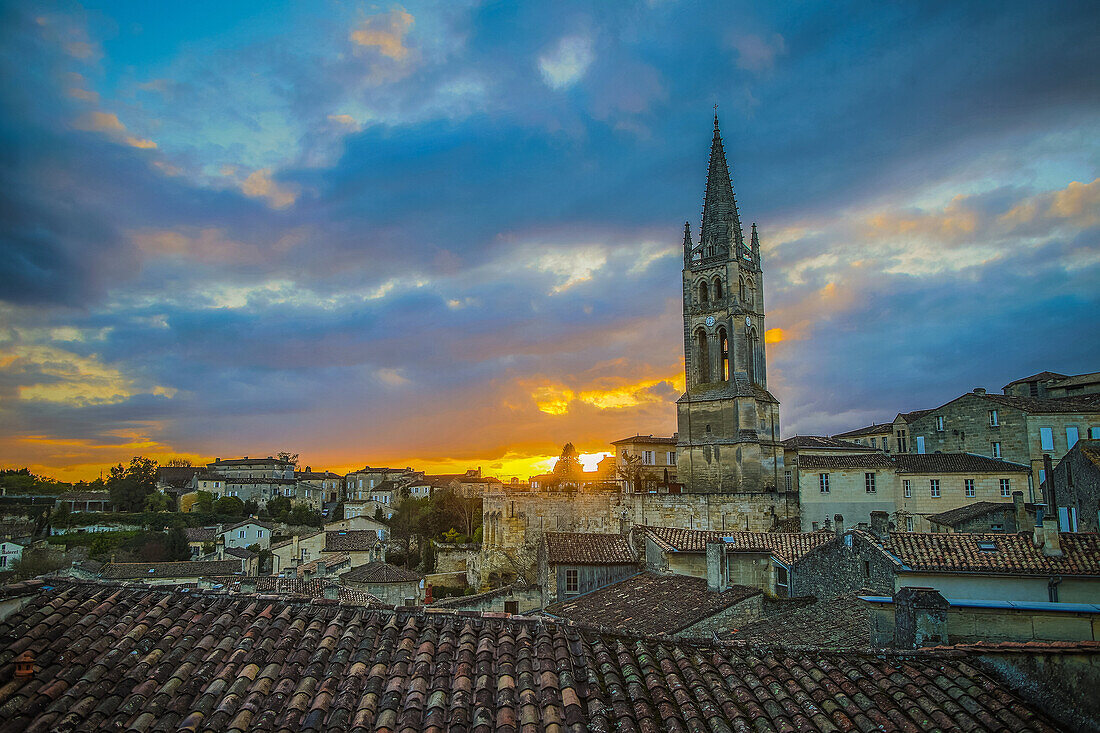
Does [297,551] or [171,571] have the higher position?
[171,571]

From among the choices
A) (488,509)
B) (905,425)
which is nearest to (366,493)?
(488,509)

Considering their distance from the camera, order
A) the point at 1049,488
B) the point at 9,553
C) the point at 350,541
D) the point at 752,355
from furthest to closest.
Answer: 1. the point at 9,553
2. the point at 350,541
3. the point at 752,355
4. the point at 1049,488

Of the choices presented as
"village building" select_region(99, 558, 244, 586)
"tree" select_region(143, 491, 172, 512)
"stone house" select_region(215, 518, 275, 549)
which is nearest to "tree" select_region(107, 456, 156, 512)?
"tree" select_region(143, 491, 172, 512)

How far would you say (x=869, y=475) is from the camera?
42.4 meters

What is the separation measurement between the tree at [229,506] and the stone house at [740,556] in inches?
2936

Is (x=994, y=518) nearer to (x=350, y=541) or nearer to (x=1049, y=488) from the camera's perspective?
(x=1049, y=488)

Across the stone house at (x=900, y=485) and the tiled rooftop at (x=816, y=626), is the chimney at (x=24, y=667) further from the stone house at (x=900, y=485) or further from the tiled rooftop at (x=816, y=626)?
the stone house at (x=900, y=485)

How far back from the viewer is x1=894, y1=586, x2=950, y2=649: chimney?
12672 millimetres

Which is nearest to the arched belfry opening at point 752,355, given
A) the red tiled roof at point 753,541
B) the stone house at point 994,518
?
the stone house at point 994,518

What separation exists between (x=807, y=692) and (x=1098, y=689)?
360 cm

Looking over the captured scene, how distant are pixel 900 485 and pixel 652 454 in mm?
29551

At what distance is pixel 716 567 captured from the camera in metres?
24.6

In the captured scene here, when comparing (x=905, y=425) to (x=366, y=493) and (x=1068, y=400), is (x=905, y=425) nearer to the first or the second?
(x=1068, y=400)

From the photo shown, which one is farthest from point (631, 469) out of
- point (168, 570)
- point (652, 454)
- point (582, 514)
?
point (168, 570)
